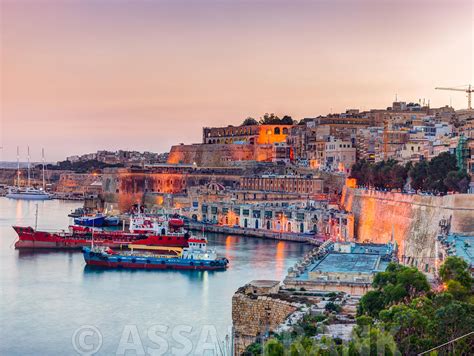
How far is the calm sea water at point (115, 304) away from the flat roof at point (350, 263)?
1405 mm

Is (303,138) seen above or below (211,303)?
above

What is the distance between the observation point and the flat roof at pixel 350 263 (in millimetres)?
10703

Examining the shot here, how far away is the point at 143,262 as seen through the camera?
1798 centimetres

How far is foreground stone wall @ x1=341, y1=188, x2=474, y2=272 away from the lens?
12.8 m

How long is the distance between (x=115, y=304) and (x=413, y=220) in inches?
200

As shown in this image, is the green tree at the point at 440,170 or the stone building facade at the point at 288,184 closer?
the green tree at the point at 440,170

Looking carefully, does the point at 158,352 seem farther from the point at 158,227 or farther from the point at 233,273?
the point at 158,227

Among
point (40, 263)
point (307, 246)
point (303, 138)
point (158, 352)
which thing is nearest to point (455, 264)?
point (158, 352)

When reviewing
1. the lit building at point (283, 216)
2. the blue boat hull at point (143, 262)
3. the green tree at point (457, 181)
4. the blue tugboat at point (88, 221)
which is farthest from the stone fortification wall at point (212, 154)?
the green tree at point (457, 181)

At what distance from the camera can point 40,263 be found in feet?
60.8

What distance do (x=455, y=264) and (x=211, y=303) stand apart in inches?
240

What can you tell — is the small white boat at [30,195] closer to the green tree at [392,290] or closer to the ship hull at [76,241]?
the ship hull at [76,241]

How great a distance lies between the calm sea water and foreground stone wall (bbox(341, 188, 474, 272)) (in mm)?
1826

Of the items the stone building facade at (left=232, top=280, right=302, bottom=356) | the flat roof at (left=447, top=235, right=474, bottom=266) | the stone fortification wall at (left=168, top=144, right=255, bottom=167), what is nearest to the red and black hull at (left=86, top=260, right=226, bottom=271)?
the flat roof at (left=447, top=235, right=474, bottom=266)
